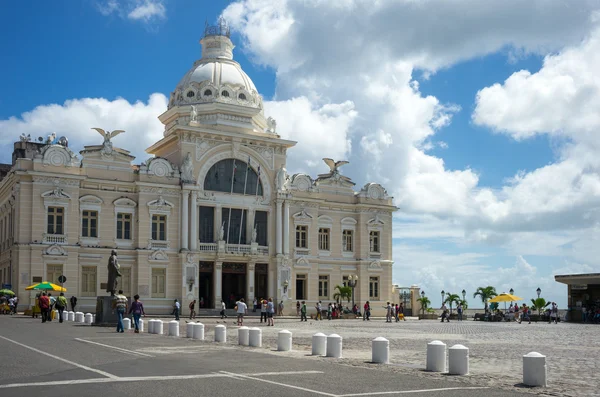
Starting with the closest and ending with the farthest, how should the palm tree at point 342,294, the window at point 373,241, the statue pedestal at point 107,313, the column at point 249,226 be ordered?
the statue pedestal at point 107,313, the column at point 249,226, the palm tree at point 342,294, the window at point 373,241

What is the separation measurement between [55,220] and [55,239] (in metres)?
1.31

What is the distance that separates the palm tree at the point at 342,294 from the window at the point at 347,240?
11.7 ft

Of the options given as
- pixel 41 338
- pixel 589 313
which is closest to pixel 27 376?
pixel 41 338

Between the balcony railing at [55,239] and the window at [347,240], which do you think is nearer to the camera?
the balcony railing at [55,239]

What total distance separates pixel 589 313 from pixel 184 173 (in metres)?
31.1

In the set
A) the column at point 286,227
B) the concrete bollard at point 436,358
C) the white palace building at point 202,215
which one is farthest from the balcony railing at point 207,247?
the concrete bollard at point 436,358

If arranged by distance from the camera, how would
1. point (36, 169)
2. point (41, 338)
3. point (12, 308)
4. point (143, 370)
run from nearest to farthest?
point (143, 370) < point (41, 338) < point (12, 308) < point (36, 169)

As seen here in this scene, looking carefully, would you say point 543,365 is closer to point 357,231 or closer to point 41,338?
point 41,338

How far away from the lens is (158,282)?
55656mm

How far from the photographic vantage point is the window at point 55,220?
5209 cm

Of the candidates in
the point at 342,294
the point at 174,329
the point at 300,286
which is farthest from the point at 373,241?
the point at 174,329

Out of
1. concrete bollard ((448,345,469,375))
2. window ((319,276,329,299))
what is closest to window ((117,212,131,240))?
window ((319,276,329,299))

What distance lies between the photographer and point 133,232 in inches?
2180

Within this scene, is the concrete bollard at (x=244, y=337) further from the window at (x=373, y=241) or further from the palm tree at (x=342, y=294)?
the window at (x=373, y=241)
